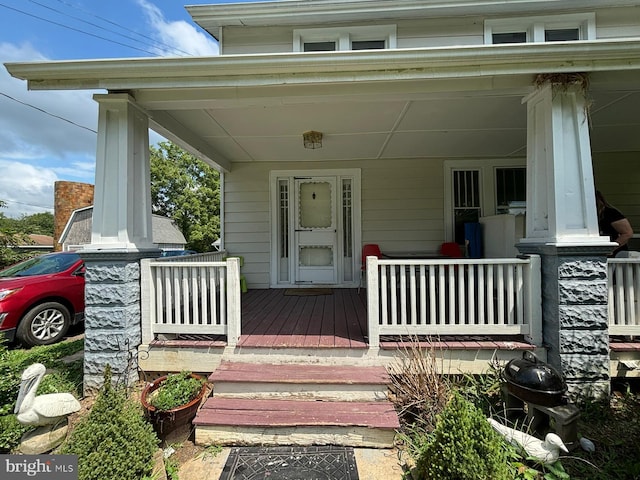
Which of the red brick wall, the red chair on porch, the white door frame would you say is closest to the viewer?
the red chair on porch

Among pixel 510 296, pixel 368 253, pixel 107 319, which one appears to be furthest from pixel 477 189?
pixel 107 319

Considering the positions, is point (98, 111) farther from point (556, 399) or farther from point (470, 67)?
point (556, 399)

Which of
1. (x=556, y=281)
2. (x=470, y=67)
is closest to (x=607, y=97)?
(x=470, y=67)

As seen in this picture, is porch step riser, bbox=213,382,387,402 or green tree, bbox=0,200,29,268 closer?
porch step riser, bbox=213,382,387,402

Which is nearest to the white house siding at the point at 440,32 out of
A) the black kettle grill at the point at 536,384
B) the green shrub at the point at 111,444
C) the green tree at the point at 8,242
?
the black kettle grill at the point at 536,384

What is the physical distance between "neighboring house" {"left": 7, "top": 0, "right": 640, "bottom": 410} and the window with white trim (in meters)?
0.03

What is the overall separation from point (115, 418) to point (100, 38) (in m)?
10.6

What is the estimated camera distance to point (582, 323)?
8.09 feet

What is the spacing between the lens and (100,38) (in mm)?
8383

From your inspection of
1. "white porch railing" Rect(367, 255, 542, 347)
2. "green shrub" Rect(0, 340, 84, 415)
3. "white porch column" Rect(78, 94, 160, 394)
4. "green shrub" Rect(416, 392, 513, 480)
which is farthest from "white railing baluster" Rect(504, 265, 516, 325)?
"green shrub" Rect(0, 340, 84, 415)

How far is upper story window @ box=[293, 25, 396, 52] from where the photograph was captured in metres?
4.28

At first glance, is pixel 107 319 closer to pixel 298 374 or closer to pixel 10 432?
pixel 10 432

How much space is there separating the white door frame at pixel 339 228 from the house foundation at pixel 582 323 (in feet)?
10.3

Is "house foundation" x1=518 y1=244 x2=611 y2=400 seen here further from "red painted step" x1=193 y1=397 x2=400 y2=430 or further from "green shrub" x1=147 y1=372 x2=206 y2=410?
"green shrub" x1=147 y1=372 x2=206 y2=410
